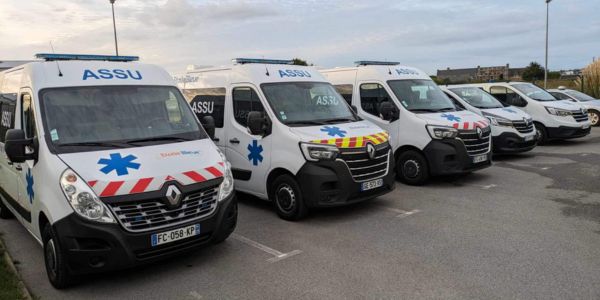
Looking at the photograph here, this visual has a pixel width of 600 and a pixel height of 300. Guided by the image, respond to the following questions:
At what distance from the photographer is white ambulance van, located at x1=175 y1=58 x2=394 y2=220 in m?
6.47

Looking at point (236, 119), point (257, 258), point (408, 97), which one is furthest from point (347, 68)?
point (257, 258)

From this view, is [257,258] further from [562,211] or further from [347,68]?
[347,68]

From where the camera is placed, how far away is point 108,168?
455 centimetres

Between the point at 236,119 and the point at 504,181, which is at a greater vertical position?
the point at 236,119

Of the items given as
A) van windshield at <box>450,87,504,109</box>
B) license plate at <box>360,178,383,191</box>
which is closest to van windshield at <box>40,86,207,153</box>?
license plate at <box>360,178,383,191</box>

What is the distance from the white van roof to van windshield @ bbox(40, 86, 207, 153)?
193 centimetres

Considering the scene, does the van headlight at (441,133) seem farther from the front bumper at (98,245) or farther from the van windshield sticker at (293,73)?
the front bumper at (98,245)

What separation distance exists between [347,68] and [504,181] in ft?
12.7

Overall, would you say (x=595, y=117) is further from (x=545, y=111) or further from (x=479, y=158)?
(x=479, y=158)

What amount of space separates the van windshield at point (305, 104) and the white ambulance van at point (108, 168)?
1674mm

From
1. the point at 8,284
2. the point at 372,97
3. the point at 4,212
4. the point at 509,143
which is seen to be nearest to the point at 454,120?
the point at 372,97

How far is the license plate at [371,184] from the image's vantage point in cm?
667

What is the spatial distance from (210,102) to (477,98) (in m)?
7.20

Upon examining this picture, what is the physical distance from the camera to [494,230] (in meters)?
6.10
